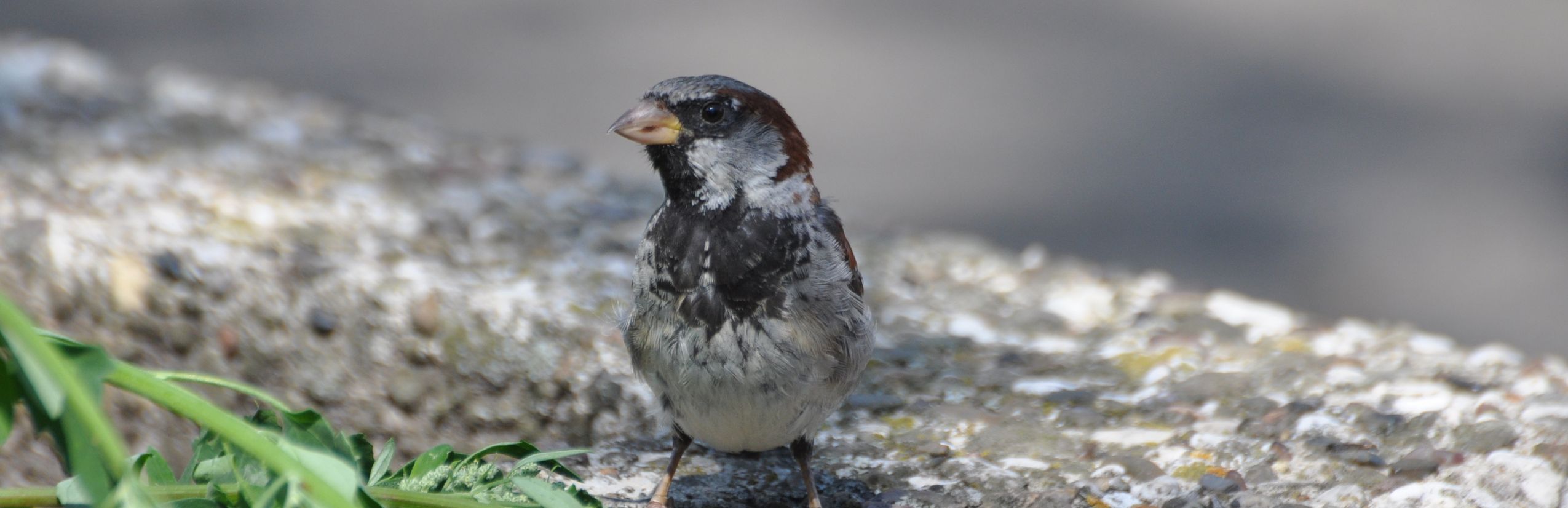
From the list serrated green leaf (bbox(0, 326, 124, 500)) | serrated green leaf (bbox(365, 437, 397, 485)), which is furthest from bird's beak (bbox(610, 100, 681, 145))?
serrated green leaf (bbox(0, 326, 124, 500))

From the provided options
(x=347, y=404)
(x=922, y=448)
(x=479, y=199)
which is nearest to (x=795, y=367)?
(x=922, y=448)

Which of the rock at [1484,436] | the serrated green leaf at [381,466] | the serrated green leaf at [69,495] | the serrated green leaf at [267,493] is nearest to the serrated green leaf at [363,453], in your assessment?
the serrated green leaf at [381,466]

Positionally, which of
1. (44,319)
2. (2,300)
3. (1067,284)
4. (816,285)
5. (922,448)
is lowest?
(44,319)

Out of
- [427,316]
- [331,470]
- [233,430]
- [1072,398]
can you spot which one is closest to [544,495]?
[331,470]

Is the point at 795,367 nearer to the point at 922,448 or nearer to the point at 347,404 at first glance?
the point at 922,448

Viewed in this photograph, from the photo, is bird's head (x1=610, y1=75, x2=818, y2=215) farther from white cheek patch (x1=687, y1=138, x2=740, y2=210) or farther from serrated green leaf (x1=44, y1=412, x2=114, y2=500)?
serrated green leaf (x1=44, y1=412, x2=114, y2=500)

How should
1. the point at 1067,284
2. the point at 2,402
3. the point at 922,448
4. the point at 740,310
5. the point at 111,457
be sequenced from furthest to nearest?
the point at 1067,284
the point at 922,448
the point at 740,310
the point at 2,402
the point at 111,457
